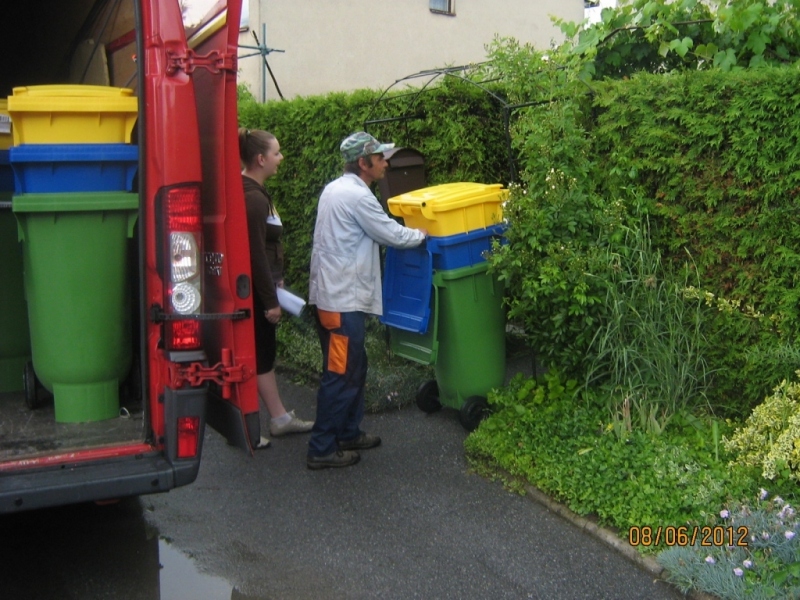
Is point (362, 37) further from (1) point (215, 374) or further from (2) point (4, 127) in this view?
(1) point (215, 374)

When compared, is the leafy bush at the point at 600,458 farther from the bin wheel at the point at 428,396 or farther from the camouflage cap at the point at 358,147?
the camouflage cap at the point at 358,147

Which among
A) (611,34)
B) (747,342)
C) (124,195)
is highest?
(611,34)

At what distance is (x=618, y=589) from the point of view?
3.62 m

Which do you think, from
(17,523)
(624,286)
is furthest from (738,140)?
(17,523)

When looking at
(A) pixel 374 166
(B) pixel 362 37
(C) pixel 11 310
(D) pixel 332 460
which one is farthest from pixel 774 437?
(B) pixel 362 37

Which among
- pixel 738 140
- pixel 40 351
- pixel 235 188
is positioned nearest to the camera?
pixel 235 188

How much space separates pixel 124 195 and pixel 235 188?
1.62 feet

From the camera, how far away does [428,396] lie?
574 cm

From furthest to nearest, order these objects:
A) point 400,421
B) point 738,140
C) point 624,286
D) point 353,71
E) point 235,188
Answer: point 353,71 < point 400,421 < point 624,286 < point 738,140 < point 235,188

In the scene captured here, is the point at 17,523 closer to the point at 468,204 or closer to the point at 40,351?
the point at 40,351

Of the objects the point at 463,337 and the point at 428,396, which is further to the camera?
the point at 428,396

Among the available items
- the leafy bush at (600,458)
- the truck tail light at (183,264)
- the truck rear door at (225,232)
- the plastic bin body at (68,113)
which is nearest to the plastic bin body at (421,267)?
the leafy bush at (600,458)

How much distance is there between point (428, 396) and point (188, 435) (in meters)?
2.60

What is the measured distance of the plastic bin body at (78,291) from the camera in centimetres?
348
